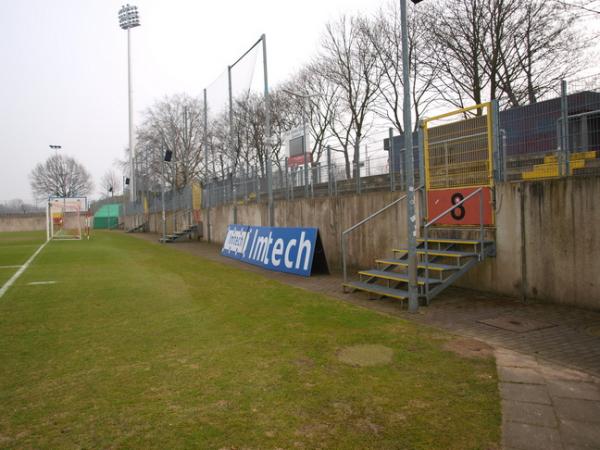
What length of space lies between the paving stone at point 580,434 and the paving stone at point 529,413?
8 cm

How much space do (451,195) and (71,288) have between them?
7777 mm

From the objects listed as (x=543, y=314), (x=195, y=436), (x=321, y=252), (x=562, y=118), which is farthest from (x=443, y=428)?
(x=321, y=252)

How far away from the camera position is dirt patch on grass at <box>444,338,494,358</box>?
468 cm

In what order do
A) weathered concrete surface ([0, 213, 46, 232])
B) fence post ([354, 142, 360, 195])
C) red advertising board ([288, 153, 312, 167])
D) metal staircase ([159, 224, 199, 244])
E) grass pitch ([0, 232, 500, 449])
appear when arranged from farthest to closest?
weathered concrete surface ([0, 213, 46, 232]) → metal staircase ([159, 224, 199, 244]) → red advertising board ([288, 153, 312, 167]) → fence post ([354, 142, 360, 195]) → grass pitch ([0, 232, 500, 449])

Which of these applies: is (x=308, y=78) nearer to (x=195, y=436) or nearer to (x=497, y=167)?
(x=497, y=167)

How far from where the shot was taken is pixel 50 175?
71438 mm

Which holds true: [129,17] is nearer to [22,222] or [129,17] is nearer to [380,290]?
[22,222]

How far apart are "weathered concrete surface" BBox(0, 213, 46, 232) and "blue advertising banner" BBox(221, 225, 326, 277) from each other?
51.7 m

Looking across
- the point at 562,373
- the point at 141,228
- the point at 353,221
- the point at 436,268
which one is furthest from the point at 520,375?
the point at 141,228

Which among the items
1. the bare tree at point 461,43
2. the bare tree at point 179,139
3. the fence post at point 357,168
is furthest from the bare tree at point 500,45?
the bare tree at point 179,139

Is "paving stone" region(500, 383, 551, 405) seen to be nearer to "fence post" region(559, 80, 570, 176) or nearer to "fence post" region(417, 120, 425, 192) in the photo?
"fence post" region(559, 80, 570, 176)

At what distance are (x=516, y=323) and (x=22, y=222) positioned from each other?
6314 centimetres

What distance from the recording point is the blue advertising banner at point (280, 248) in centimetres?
1075

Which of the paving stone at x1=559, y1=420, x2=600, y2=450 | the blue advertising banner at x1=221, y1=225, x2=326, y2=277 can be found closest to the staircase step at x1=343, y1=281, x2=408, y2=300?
the blue advertising banner at x1=221, y1=225, x2=326, y2=277
